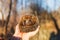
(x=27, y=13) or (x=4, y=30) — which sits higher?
(x=27, y=13)

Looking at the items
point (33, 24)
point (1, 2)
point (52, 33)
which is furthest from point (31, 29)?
point (1, 2)

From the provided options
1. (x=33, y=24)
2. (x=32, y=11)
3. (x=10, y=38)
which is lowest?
(x=10, y=38)

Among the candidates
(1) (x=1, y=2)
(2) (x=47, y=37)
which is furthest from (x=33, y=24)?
(1) (x=1, y=2)

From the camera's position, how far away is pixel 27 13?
1.16 meters

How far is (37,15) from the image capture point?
1162 millimetres

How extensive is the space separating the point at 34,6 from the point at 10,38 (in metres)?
0.31

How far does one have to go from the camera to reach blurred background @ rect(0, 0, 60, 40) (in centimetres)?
115

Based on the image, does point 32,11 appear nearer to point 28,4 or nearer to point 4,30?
point 28,4

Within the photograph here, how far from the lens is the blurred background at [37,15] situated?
1.15m

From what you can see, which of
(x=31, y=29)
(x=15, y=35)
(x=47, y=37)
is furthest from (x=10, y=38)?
(x=47, y=37)

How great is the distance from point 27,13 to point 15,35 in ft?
0.64

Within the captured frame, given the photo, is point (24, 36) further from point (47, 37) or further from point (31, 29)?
point (47, 37)

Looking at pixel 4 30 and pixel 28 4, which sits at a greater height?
pixel 28 4

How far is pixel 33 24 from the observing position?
116 centimetres
